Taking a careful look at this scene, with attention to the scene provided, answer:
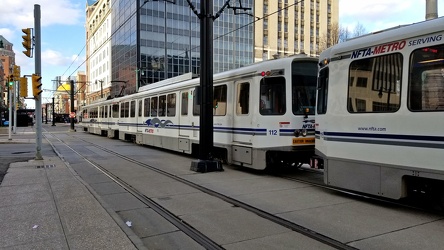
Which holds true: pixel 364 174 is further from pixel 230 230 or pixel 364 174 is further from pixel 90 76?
pixel 90 76

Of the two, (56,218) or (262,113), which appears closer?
(56,218)

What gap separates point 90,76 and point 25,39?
99199 mm

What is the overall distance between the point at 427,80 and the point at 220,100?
287 inches

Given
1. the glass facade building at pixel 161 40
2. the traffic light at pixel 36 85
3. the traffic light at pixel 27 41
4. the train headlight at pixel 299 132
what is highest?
the glass facade building at pixel 161 40

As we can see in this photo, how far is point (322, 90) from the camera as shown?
27.1 feet

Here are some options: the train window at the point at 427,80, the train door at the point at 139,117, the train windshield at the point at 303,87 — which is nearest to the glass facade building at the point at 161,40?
the train door at the point at 139,117

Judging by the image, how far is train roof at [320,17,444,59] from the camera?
5.96 metres

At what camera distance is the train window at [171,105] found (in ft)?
53.1

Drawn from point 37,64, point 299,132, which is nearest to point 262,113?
point 299,132

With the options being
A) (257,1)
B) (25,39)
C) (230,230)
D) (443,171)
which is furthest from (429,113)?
(257,1)

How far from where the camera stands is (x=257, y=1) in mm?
78312

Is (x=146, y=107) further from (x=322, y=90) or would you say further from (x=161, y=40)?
(x=161, y=40)

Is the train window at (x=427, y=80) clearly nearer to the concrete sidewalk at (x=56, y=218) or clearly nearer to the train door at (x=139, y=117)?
the concrete sidewalk at (x=56, y=218)

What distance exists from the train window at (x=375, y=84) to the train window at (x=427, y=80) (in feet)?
0.81
